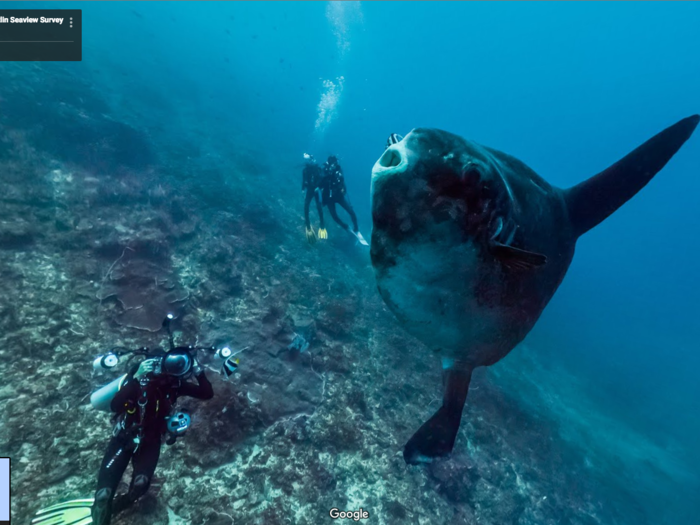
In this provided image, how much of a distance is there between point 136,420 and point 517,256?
467cm

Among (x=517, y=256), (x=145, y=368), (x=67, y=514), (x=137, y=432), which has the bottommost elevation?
(x=67, y=514)

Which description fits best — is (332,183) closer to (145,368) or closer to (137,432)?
(145,368)

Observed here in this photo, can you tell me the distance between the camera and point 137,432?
13.1 ft

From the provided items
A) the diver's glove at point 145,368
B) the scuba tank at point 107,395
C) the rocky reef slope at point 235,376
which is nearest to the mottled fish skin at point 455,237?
the diver's glove at point 145,368

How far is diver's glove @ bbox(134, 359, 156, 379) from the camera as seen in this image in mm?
Answer: 3906

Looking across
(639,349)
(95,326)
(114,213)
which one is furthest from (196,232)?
(639,349)

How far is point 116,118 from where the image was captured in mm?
17844

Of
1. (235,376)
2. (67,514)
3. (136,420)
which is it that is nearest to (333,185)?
(235,376)

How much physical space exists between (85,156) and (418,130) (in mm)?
14709

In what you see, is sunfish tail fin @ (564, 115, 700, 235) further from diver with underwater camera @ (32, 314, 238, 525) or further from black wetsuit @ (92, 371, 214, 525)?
black wetsuit @ (92, 371, 214, 525)

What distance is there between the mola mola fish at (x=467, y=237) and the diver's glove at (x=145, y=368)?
3.21m

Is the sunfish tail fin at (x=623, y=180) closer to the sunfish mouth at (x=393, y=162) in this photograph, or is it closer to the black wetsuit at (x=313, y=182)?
the sunfish mouth at (x=393, y=162)
